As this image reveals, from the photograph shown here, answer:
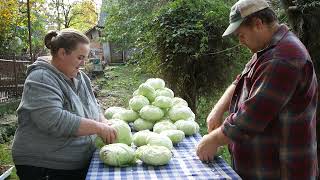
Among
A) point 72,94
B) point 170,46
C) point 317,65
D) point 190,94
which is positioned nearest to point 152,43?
point 170,46

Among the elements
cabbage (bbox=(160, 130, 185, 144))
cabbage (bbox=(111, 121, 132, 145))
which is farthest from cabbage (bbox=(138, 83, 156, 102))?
cabbage (bbox=(111, 121, 132, 145))

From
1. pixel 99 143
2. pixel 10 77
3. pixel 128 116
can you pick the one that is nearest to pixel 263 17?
pixel 99 143

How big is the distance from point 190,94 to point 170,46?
916 millimetres

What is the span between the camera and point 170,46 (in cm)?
597

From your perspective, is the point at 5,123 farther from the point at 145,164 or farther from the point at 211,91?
the point at 145,164

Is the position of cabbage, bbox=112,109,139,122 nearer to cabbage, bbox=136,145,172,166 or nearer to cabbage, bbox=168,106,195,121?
cabbage, bbox=168,106,195,121

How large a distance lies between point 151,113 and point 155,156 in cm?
93

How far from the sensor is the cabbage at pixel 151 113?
130 inches

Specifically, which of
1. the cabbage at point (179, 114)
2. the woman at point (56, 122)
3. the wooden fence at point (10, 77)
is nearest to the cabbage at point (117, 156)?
the woman at point (56, 122)

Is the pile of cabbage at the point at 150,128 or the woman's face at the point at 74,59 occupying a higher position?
the woman's face at the point at 74,59

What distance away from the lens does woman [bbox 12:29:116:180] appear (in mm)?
2422

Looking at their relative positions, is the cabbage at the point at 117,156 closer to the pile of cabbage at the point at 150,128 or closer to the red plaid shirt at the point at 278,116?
the pile of cabbage at the point at 150,128

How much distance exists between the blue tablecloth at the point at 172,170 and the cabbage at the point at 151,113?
0.74 meters

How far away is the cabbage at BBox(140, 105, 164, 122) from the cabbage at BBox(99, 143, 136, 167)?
2.73 ft
